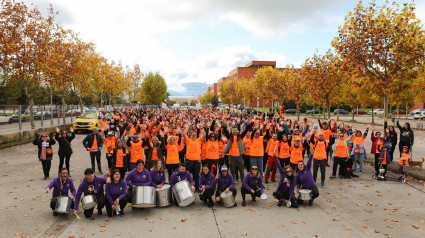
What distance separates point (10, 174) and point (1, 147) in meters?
6.91

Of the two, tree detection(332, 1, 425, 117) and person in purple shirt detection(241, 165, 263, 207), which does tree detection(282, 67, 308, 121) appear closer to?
tree detection(332, 1, 425, 117)

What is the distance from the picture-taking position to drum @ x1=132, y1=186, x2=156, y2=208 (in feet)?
22.8

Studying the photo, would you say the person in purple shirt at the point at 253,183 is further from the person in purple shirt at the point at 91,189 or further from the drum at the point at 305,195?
the person in purple shirt at the point at 91,189

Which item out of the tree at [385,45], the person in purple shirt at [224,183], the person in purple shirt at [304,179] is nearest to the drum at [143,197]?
the person in purple shirt at [224,183]

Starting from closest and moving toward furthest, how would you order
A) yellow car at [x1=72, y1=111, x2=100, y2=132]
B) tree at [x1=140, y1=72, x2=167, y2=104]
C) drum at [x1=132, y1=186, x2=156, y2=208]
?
drum at [x1=132, y1=186, x2=156, y2=208]
yellow car at [x1=72, y1=111, x2=100, y2=132]
tree at [x1=140, y1=72, x2=167, y2=104]

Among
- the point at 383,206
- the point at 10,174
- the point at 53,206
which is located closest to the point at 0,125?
the point at 10,174

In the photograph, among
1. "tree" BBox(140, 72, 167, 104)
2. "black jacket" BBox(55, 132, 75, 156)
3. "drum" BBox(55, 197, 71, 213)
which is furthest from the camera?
"tree" BBox(140, 72, 167, 104)

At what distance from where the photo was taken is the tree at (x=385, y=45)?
41.4ft

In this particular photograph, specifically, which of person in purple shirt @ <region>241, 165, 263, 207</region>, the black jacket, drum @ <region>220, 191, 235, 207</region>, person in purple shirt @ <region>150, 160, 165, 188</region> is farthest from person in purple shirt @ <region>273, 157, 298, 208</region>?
the black jacket

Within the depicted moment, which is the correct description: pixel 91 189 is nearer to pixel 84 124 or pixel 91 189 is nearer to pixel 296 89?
pixel 84 124

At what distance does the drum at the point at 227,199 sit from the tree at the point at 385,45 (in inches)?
390

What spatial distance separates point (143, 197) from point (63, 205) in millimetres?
1766

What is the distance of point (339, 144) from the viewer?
10273 millimetres

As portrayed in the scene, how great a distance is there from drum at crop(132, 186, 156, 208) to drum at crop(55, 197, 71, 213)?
1.44 metres
